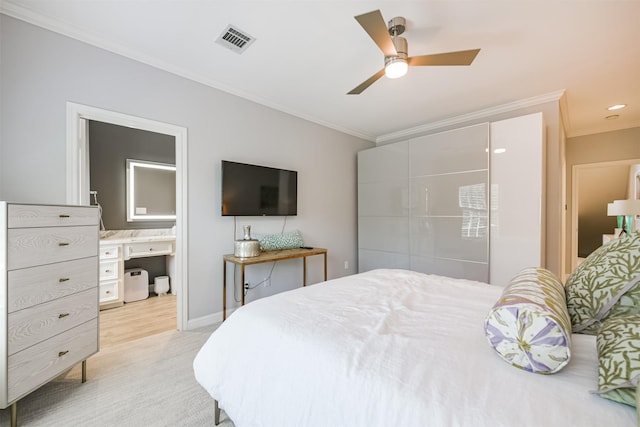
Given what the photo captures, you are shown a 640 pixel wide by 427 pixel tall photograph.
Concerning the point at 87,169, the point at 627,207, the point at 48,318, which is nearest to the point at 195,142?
the point at 87,169

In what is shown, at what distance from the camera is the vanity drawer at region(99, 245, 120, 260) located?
10.9 ft

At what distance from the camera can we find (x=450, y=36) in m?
2.12

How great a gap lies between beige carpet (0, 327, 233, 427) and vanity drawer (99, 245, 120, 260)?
1510 mm

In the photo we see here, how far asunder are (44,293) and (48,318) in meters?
0.16

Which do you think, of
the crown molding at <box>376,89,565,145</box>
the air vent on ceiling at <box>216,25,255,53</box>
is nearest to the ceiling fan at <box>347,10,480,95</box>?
the air vent on ceiling at <box>216,25,255,53</box>

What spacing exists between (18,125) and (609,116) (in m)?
6.50

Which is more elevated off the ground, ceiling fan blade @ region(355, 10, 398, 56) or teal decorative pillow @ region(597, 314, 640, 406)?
ceiling fan blade @ region(355, 10, 398, 56)

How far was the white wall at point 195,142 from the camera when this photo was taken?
6.32 ft

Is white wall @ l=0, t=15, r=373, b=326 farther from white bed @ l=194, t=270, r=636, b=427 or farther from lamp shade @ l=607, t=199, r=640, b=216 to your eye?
lamp shade @ l=607, t=199, r=640, b=216

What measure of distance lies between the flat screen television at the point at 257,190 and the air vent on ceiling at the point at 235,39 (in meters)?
1.11

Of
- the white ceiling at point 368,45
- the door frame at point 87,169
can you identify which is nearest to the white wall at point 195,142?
the door frame at point 87,169

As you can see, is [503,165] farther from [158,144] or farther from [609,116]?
[158,144]

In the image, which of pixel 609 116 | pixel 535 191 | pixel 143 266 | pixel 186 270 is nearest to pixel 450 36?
pixel 535 191

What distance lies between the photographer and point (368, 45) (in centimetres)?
221
